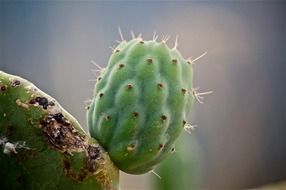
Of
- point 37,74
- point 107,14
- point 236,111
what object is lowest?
point 236,111

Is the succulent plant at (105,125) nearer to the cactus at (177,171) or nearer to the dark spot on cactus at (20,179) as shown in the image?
the dark spot on cactus at (20,179)

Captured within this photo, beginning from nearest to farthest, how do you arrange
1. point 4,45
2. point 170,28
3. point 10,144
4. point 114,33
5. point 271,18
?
point 10,144
point 4,45
point 114,33
point 170,28
point 271,18

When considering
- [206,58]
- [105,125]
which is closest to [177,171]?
[105,125]

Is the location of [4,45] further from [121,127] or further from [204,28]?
[121,127]

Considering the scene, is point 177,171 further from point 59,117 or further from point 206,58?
point 206,58

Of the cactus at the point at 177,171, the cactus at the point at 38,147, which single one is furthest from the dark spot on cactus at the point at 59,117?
the cactus at the point at 177,171

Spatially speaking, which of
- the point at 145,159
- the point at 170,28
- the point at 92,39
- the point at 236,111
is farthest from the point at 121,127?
the point at 236,111
